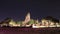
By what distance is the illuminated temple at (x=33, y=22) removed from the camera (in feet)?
12.7

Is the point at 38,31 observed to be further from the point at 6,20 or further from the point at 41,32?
the point at 6,20

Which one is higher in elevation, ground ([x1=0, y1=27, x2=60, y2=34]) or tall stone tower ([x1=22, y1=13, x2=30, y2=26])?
tall stone tower ([x1=22, y1=13, x2=30, y2=26])

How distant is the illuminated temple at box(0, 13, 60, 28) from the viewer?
387cm

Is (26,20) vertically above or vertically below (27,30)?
above

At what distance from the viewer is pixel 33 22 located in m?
3.89

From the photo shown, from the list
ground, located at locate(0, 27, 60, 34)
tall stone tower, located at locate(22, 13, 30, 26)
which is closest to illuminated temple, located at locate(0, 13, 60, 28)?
tall stone tower, located at locate(22, 13, 30, 26)

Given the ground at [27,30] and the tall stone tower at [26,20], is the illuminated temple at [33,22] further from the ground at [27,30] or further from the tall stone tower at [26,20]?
the ground at [27,30]

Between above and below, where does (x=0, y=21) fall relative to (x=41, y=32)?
above

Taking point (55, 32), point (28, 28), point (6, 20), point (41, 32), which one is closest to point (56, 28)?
point (55, 32)

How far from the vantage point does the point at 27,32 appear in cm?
380

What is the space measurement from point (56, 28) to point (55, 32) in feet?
0.27

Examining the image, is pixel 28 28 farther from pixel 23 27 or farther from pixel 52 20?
pixel 52 20

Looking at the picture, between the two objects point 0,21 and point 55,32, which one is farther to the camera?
point 0,21

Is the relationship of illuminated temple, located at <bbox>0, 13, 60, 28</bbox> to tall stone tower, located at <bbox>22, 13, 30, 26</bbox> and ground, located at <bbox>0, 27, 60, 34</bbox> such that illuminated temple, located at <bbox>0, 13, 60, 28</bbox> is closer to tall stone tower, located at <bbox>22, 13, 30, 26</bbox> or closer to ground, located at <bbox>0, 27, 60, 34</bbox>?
tall stone tower, located at <bbox>22, 13, 30, 26</bbox>
